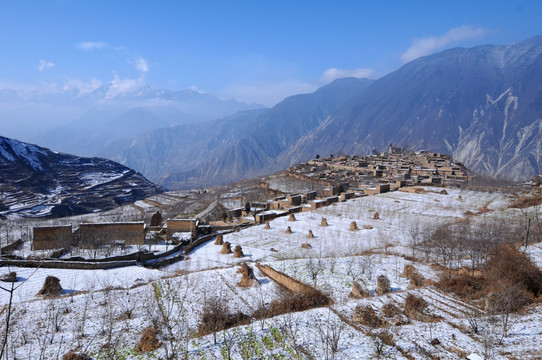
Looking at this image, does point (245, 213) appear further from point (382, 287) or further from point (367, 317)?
point (367, 317)

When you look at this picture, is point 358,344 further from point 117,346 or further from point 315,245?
point 315,245

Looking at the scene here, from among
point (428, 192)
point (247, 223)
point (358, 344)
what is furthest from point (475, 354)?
point (428, 192)

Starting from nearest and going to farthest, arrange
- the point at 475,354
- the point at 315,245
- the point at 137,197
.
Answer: the point at 475,354 → the point at 315,245 → the point at 137,197

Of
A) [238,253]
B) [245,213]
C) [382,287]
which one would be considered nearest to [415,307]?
[382,287]

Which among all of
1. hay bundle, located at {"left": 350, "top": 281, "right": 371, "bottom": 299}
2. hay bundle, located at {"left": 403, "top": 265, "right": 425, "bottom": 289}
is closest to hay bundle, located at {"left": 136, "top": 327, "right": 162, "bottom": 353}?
hay bundle, located at {"left": 350, "top": 281, "right": 371, "bottom": 299}

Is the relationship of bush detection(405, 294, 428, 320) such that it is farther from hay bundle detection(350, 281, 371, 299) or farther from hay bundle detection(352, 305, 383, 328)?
hay bundle detection(350, 281, 371, 299)

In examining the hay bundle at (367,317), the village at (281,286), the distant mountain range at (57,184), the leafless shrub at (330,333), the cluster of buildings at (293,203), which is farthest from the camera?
the distant mountain range at (57,184)

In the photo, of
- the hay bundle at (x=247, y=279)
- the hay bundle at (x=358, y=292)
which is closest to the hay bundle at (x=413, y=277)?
the hay bundle at (x=358, y=292)

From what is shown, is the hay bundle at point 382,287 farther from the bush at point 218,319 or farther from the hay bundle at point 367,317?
the bush at point 218,319
